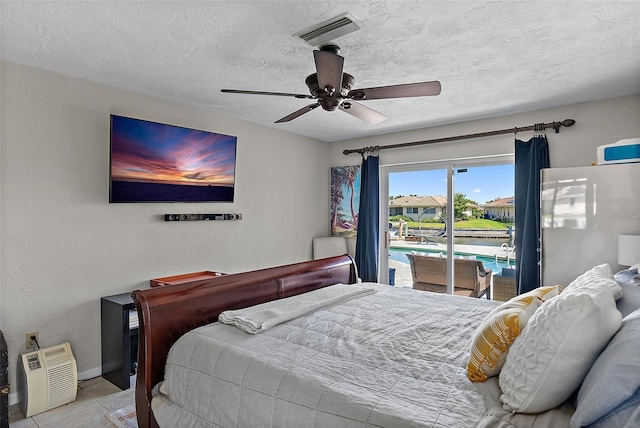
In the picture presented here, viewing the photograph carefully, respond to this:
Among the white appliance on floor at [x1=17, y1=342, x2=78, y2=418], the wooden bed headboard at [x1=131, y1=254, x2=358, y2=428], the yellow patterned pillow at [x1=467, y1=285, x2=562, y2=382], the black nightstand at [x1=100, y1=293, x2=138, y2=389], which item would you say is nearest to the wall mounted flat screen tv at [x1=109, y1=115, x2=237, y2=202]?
the black nightstand at [x1=100, y1=293, x2=138, y2=389]

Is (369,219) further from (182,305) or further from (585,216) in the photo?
(182,305)

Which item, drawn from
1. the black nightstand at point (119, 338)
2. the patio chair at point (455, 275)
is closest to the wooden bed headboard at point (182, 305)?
the black nightstand at point (119, 338)

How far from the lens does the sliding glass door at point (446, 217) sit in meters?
4.21

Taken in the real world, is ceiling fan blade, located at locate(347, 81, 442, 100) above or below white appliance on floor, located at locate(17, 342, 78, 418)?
above

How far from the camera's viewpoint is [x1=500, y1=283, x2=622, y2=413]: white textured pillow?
3.72ft

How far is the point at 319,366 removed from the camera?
5.04 feet

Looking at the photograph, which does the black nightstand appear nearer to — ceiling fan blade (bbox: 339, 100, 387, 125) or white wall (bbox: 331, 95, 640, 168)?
ceiling fan blade (bbox: 339, 100, 387, 125)

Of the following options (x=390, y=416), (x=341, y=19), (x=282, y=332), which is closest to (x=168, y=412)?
(x=282, y=332)

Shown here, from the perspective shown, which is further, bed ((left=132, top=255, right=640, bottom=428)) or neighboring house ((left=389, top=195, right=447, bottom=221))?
neighboring house ((left=389, top=195, right=447, bottom=221))

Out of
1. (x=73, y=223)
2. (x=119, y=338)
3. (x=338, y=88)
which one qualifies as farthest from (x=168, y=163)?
(x=338, y=88)

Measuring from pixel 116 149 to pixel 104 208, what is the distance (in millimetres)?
539

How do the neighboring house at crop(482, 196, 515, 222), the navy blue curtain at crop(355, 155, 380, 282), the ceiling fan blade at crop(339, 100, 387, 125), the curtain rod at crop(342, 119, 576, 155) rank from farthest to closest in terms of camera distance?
the navy blue curtain at crop(355, 155, 380, 282) → the neighboring house at crop(482, 196, 515, 222) → the curtain rod at crop(342, 119, 576, 155) → the ceiling fan blade at crop(339, 100, 387, 125)

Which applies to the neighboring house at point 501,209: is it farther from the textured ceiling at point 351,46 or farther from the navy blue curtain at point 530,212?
the textured ceiling at point 351,46

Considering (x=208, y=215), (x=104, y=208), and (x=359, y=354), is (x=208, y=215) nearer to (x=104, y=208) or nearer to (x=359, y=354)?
(x=104, y=208)
